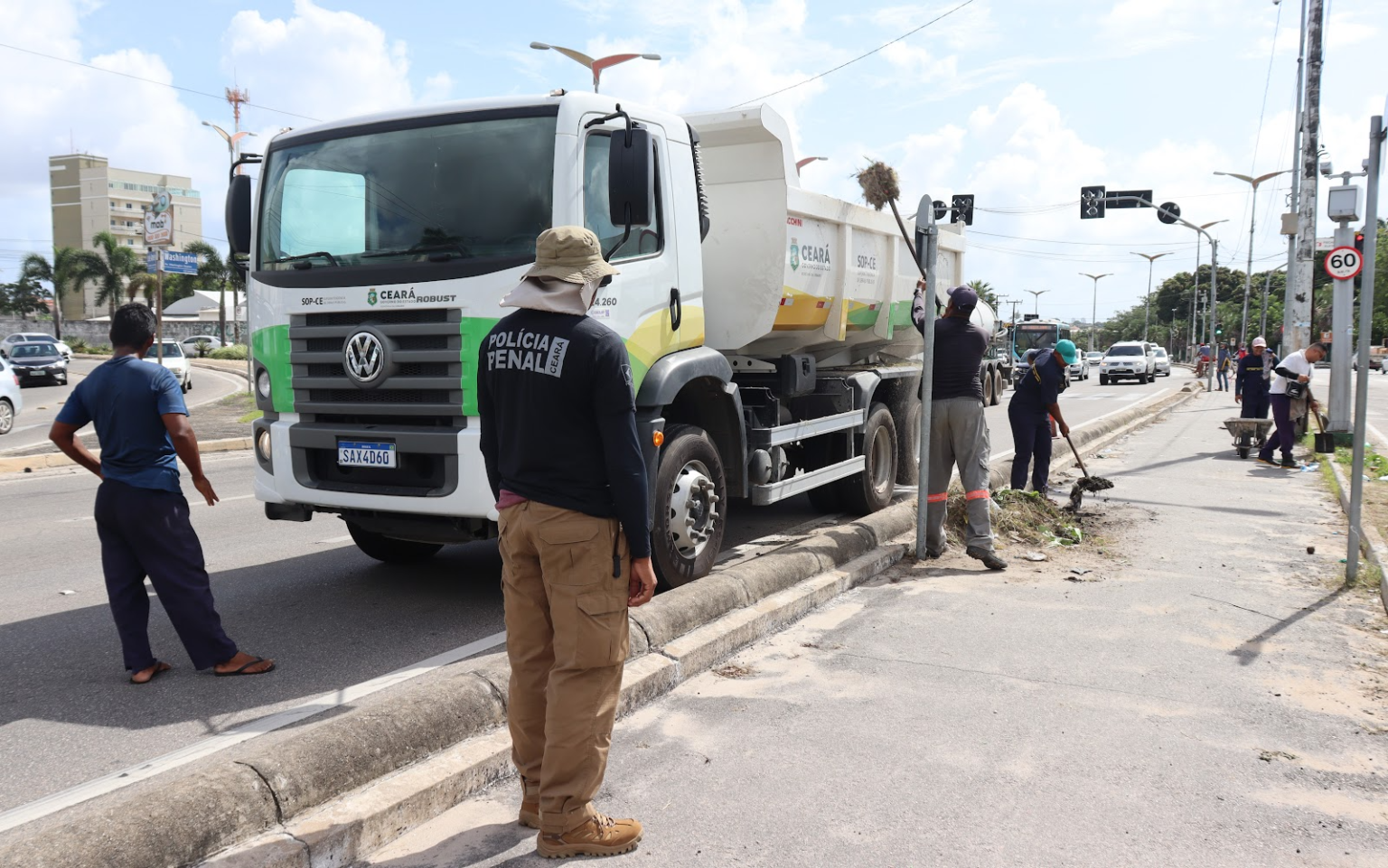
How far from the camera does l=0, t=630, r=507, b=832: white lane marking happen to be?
3479 millimetres

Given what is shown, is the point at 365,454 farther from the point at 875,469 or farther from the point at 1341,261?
the point at 1341,261

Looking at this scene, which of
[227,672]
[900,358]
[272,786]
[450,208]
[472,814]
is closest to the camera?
[272,786]

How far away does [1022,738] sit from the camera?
423 centimetres

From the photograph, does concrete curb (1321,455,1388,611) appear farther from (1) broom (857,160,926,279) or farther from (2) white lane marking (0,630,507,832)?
(2) white lane marking (0,630,507,832)

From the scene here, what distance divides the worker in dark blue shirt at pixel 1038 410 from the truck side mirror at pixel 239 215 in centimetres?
666

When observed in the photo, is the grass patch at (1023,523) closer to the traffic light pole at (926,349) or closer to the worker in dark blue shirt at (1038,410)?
the traffic light pole at (926,349)

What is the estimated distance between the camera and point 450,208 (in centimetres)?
552

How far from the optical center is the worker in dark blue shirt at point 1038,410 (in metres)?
9.77

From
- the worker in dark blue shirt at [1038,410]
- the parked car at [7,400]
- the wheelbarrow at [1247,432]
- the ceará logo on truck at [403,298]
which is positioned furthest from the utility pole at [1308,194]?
the parked car at [7,400]

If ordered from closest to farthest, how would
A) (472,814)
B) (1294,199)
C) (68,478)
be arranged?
(472,814) → (68,478) → (1294,199)

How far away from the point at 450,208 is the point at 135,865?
3601 millimetres

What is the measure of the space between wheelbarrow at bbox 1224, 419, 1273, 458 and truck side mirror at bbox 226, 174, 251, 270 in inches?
520

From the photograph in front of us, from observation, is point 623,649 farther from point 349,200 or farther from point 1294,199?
point 1294,199

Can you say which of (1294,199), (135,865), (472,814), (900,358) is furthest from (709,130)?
(1294,199)
